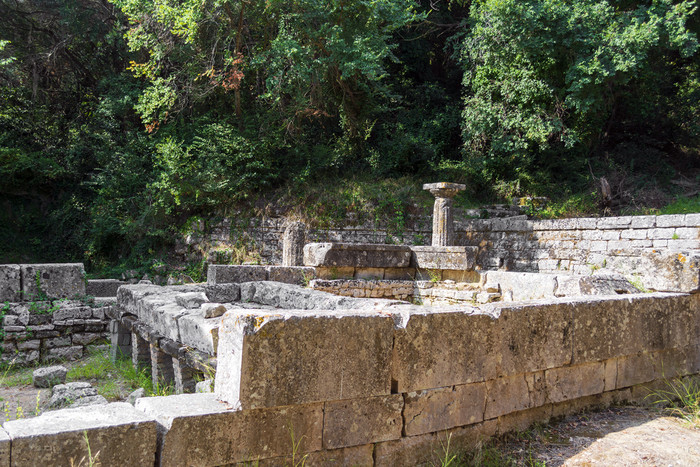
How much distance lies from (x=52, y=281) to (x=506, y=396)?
27.2ft

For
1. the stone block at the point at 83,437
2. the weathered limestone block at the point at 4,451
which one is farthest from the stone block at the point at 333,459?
the weathered limestone block at the point at 4,451

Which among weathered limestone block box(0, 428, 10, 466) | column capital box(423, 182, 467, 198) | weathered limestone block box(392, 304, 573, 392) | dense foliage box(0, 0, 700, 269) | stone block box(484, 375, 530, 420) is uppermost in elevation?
dense foliage box(0, 0, 700, 269)

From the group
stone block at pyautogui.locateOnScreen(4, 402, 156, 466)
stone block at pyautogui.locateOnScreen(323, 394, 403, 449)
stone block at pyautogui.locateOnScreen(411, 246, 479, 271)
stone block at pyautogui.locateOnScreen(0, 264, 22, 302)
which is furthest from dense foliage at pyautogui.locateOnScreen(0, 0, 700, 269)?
stone block at pyautogui.locateOnScreen(4, 402, 156, 466)

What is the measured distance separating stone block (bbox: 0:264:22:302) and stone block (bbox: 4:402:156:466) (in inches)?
284

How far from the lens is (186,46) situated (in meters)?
16.8

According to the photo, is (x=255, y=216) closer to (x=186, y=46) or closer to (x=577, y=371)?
(x=186, y=46)

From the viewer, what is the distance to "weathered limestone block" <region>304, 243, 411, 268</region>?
9.59 m

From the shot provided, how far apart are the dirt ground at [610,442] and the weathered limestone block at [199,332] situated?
2.72 metres

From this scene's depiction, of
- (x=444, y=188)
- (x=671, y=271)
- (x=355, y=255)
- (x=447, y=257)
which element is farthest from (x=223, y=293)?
(x=444, y=188)

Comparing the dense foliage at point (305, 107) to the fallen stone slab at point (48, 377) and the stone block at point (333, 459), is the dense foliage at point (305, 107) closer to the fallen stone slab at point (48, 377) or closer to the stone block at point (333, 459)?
the fallen stone slab at point (48, 377)

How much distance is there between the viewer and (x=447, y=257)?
10.1 metres

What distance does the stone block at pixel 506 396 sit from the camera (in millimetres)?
3549

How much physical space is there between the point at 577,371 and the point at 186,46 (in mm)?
16688

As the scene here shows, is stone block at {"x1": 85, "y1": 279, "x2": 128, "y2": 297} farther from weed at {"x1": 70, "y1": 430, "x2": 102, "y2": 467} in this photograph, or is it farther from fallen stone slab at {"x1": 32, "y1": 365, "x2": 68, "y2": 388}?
weed at {"x1": 70, "y1": 430, "x2": 102, "y2": 467}
